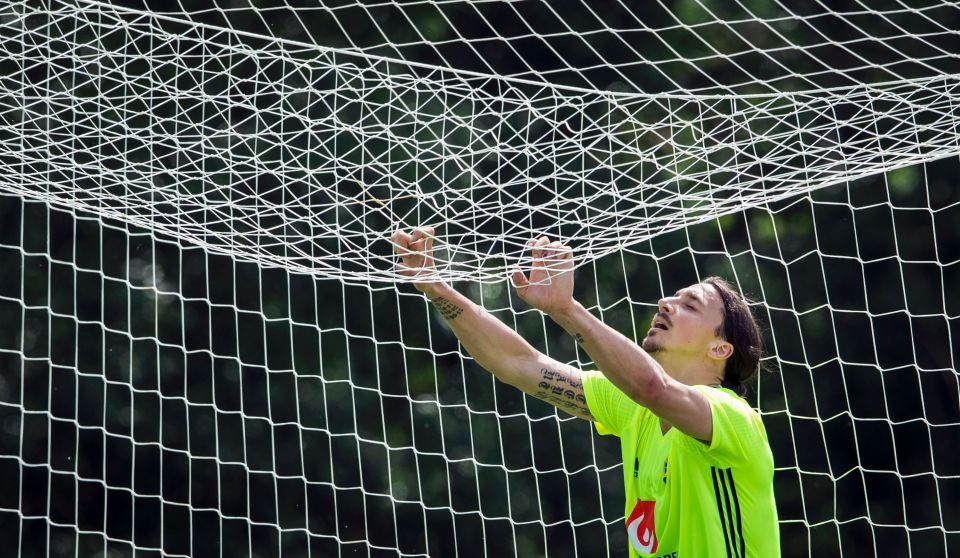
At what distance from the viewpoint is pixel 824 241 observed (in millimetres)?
6742

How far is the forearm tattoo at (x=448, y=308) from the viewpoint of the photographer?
2.97m

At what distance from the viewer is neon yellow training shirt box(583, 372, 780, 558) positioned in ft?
8.27

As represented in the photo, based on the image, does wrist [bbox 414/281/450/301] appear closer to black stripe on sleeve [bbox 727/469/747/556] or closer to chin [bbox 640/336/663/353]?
chin [bbox 640/336/663/353]

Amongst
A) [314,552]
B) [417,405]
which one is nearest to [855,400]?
[417,405]

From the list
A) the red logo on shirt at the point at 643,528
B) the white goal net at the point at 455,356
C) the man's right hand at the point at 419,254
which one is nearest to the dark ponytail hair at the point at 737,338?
the red logo on shirt at the point at 643,528

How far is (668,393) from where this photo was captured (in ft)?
7.82

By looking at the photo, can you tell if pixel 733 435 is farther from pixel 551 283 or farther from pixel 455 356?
pixel 455 356

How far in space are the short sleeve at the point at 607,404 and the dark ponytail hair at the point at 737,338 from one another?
0.22 m

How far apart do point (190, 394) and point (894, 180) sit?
3.86 metres

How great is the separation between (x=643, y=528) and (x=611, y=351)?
505 mm

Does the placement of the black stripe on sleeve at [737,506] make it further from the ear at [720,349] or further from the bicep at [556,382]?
the bicep at [556,382]

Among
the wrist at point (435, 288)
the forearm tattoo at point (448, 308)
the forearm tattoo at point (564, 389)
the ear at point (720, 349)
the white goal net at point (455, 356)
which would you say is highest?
the ear at point (720, 349)

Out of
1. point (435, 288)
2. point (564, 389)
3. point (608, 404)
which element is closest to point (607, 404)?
point (608, 404)

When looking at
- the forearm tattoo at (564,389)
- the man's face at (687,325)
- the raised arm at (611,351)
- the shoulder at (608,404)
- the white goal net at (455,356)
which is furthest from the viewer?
the white goal net at (455,356)
